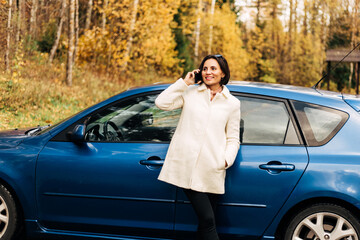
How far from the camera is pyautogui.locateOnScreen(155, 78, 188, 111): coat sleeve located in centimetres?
346

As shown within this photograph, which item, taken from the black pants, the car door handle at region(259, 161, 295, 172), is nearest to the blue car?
the car door handle at region(259, 161, 295, 172)

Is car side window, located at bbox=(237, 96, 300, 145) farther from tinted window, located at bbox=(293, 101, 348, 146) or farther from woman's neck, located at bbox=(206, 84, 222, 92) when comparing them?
woman's neck, located at bbox=(206, 84, 222, 92)

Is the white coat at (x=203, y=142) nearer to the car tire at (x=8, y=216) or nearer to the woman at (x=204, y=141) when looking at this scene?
the woman at (x=204, y=141)

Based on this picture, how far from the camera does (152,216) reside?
3678 millimetres

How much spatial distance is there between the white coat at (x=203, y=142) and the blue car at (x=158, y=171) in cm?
22

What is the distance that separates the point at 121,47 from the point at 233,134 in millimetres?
16796

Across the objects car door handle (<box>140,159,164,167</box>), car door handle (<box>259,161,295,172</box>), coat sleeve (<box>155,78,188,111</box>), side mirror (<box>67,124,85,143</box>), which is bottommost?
car door handle (<box>140,159,164,167</box>)

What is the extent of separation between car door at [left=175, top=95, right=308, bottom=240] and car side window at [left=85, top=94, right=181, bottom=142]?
0.62 metres

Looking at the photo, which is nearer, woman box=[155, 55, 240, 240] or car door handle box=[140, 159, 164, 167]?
woman box=[155, 55, 240, 240]

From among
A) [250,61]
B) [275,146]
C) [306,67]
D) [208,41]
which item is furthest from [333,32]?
[275,146]

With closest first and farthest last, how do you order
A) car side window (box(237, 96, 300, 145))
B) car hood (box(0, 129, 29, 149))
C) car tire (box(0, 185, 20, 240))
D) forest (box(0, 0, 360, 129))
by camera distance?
car side window (box(237, 96, 300, 145)) < car tire (box(0, 185, 20, 240)) < car hood (box(0, 129, 29, 149)) < forest (box(0, 0, 360, 129))

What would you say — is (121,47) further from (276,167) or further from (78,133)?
(276,167)

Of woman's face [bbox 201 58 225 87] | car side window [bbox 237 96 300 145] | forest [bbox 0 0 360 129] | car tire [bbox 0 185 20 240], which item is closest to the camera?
woman's face [bbox 201 58 225 87]

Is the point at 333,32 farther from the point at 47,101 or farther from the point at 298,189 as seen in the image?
the point at 298,189
